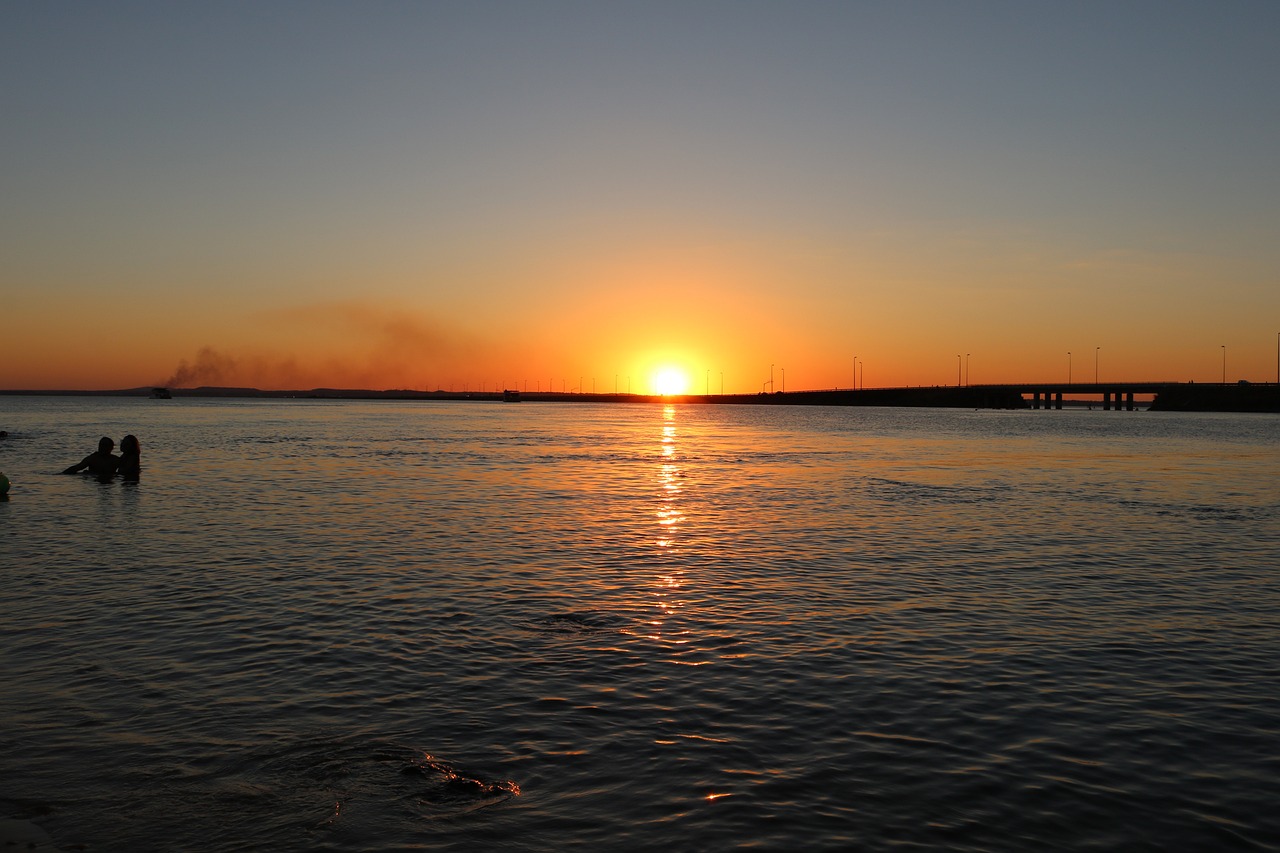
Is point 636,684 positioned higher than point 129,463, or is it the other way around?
point 129,463

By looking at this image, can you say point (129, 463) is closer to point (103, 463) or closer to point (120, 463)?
point (120, 463)

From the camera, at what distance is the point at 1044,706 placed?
12.0 meters

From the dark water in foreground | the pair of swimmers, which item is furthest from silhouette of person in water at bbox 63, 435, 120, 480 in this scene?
the dark water in foreground

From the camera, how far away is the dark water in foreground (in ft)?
28.5

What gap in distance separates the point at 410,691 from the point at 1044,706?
8.31 meters

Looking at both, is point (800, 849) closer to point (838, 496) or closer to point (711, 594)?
point (711, 594)

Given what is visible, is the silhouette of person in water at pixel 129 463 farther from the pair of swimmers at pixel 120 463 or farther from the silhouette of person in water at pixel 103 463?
the silhouette of person in water at pixel 103 463

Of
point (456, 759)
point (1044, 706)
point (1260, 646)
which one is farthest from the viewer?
point (1260, 646)

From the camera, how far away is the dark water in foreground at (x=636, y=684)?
28.5 ft

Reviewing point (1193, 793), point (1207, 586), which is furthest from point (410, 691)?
point (1207, 586)

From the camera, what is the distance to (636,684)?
1280 cm

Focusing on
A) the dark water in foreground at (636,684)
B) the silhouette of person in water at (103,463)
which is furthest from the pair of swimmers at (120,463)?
the dark water in foreground at (636,684)

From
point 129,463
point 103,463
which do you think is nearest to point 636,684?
point 129,463

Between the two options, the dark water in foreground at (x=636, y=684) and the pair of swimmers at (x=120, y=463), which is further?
the pair of swimmers at (x=120, y=463)
